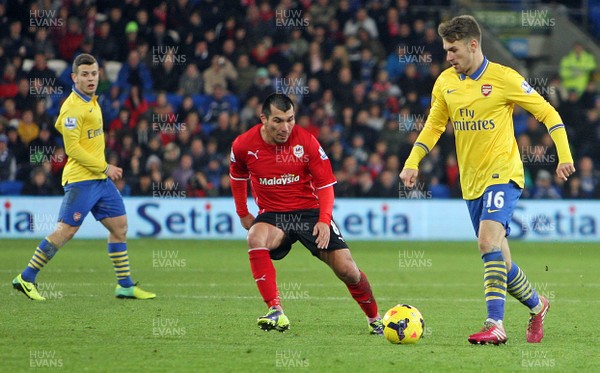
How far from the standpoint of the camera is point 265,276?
330 inches

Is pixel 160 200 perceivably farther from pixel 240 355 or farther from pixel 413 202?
pixel 240 355

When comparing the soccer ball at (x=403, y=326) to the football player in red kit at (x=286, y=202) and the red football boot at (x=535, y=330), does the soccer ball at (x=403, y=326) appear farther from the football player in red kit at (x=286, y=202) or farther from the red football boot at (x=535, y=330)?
the red football boot at (x=535, y=330)

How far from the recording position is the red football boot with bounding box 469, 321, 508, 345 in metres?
7.59

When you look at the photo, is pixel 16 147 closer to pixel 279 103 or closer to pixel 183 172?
pixel 183 172

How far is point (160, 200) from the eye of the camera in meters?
18.9

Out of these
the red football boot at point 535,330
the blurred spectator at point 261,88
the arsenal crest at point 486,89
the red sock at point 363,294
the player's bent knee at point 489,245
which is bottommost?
the red football boot at point 535,330

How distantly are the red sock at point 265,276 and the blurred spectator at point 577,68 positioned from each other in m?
16.0

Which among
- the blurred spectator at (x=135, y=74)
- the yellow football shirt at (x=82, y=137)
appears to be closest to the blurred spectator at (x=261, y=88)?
the blurred spectator at (x=135, y=74)

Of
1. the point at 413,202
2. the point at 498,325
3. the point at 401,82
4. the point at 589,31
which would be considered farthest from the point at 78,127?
the point at 589,31

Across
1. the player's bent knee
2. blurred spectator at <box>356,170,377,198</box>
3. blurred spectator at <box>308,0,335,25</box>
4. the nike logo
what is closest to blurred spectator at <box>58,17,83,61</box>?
blurred spectator at <box>308,0,335,25</box>

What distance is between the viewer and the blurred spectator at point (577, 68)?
75.5 feet

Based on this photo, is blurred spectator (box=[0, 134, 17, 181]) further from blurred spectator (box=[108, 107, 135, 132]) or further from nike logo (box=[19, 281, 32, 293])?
nike logo (box=[19, 281, 32, 293])

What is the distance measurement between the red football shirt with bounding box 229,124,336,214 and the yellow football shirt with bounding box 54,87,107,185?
100 inches

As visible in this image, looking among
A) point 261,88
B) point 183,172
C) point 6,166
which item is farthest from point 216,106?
point 6,166
